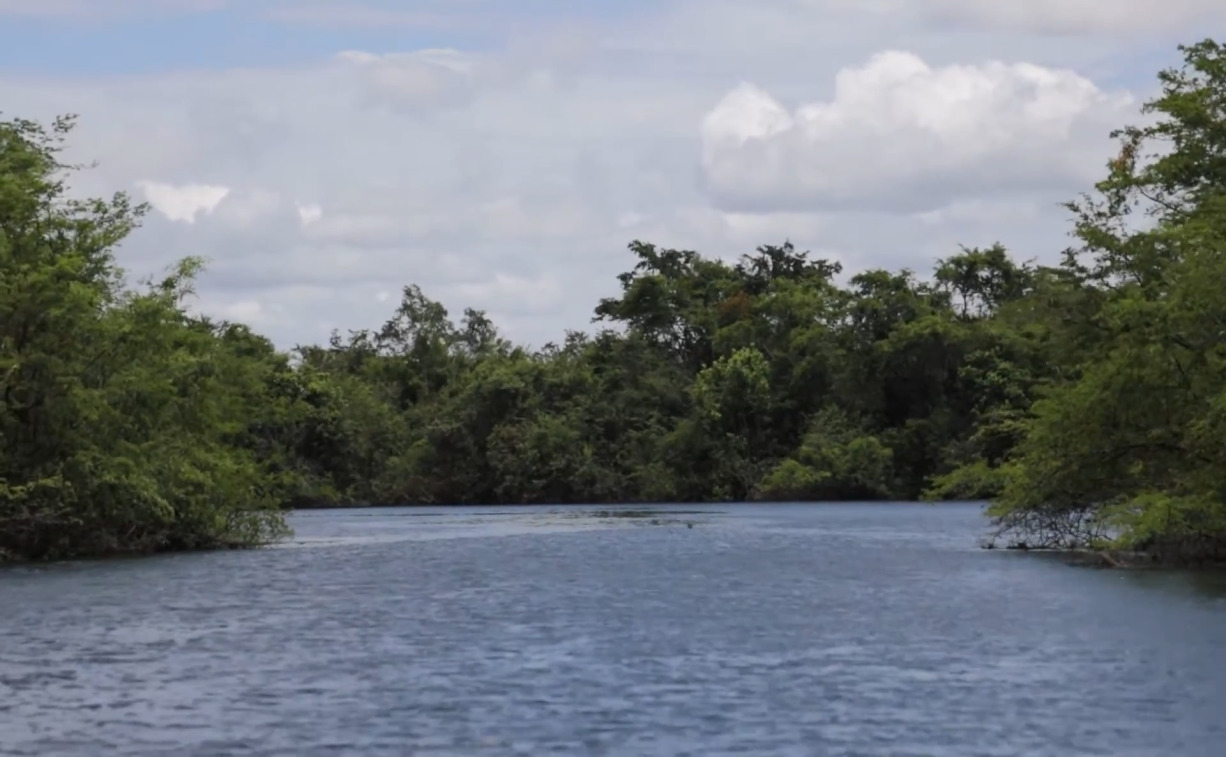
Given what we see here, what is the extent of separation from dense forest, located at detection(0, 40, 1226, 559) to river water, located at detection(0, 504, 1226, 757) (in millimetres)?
2487

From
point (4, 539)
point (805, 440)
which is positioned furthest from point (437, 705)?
point (805, 440)

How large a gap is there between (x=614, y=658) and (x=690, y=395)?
7747 cm

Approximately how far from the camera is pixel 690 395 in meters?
103

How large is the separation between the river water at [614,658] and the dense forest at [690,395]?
2487mm

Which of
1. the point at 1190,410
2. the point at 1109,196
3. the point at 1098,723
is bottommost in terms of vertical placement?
the point at 1098,723

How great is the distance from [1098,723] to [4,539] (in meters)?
32.3

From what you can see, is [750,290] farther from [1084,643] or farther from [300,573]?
[1084,643]

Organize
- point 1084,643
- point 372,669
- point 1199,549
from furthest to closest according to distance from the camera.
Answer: point 1199,549, point 1084,643, point 372,669

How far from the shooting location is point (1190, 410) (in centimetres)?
3912

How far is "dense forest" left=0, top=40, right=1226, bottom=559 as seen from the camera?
40844mm

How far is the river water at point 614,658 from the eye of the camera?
1972 cm

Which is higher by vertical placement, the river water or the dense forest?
the dense forest

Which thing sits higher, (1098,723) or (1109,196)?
(1109,196)

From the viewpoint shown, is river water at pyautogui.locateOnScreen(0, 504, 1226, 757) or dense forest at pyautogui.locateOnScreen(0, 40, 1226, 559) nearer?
river water at pyautogui.locateOnScreen(0, 504, 1226, 757)
